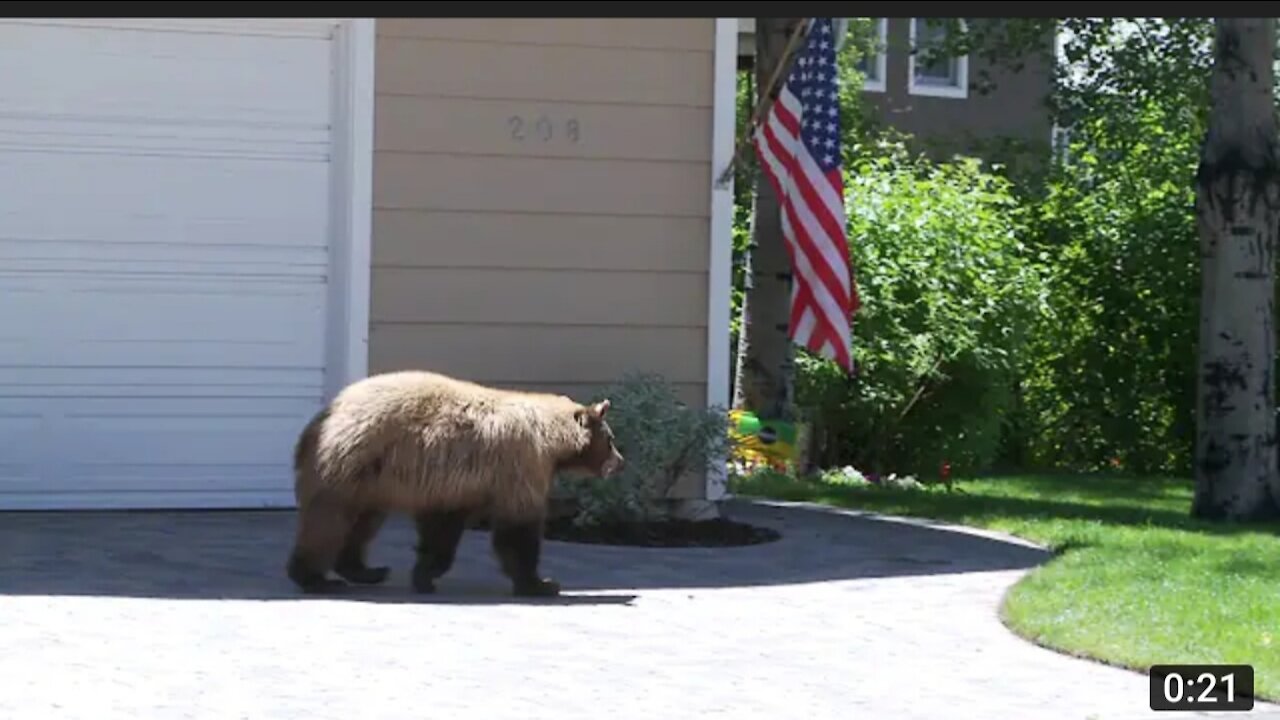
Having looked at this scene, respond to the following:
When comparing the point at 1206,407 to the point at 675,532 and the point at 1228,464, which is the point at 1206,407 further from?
the point at 675,532

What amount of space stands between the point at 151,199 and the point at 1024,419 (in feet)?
38.1

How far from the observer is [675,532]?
1036 centimetres

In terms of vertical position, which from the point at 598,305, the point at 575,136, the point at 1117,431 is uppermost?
the point at 575,136

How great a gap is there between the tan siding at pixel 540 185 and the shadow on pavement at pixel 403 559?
5.73ft

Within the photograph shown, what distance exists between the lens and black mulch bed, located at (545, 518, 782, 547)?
10.1 m

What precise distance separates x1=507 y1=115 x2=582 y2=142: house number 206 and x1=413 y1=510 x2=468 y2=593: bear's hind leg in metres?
3.19

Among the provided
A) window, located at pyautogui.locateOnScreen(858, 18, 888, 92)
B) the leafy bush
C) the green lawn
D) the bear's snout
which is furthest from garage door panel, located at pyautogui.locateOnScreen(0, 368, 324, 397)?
window, located at pyautogui.locateOnScreen(858, 18, 888, 92)

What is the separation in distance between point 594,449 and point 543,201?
267cm

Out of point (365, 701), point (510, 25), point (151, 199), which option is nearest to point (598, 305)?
point (510, 25)

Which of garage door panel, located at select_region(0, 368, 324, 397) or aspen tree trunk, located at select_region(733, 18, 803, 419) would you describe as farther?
aspen tree trunk, located at select_region(733, 18, 803, 419)

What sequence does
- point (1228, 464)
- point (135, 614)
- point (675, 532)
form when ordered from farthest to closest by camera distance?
1. point (1228, 464)
2. point (675, 532)
3. point (135, 614)

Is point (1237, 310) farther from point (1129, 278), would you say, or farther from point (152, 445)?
point (152, 445)

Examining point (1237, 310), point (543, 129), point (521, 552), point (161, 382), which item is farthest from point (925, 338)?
point (521, 552)

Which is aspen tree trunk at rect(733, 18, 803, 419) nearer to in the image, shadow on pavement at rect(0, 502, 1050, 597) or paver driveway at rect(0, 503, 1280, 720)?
shadow on pavement at rect(0, 502, 1050, 597)
